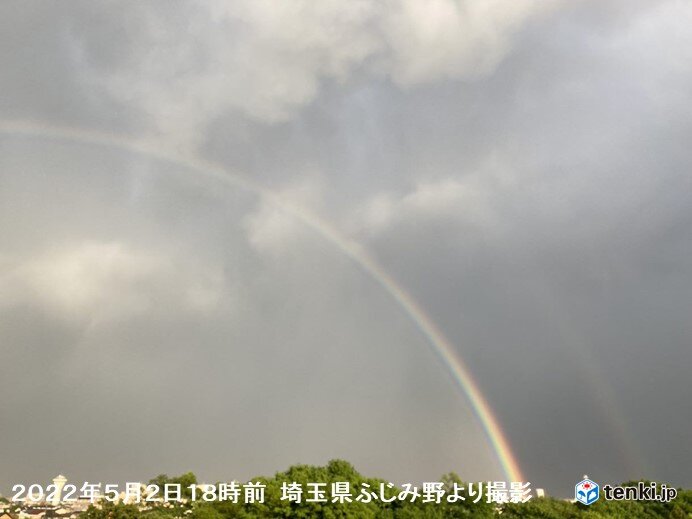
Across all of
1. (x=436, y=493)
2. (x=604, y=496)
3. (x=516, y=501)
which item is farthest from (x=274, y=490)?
(x=604, y=496)

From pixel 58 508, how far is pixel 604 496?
54147 millimetres

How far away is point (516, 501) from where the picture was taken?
53.7m

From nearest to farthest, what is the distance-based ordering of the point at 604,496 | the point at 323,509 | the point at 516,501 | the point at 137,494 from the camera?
the point at 323,509, the point at 137,494, the point at 516,501, the point at 604,496

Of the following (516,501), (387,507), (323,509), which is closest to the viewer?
(323,509)

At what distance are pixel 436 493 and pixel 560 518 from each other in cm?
1177

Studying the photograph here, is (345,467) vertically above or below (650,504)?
above

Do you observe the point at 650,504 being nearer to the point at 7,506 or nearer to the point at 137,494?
the point at 137,494

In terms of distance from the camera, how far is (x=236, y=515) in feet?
139

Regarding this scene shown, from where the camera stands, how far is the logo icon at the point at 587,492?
5517 centimetres

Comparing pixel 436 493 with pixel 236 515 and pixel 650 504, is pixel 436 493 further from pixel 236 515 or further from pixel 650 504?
pixel 650 504

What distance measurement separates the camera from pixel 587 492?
55.6m

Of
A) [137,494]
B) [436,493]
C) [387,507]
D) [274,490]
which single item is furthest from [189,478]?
[436,493]

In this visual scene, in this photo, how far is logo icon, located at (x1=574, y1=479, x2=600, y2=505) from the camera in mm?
55175

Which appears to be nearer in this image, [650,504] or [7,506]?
[7,506]
